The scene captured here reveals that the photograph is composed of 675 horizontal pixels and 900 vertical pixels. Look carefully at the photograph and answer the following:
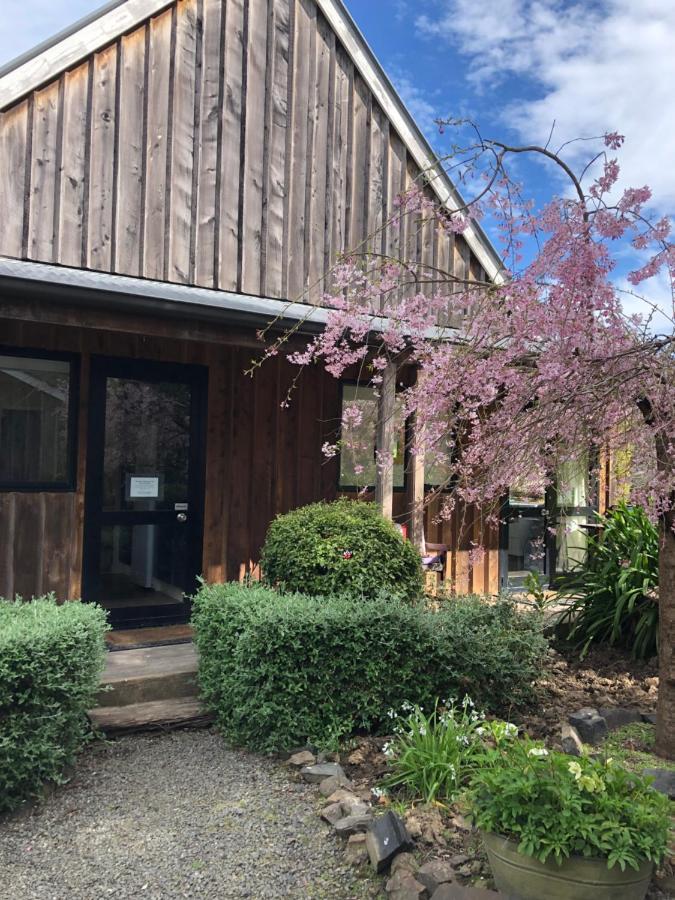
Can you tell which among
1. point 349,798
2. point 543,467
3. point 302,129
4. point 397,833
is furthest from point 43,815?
point 302,129

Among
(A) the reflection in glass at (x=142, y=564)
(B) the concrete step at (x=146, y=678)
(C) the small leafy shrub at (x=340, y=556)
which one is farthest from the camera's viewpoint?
(A) the reflection in glass at (x=142, y=564)

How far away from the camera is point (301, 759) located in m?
3.88

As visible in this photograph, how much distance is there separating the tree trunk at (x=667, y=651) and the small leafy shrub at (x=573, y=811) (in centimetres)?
134

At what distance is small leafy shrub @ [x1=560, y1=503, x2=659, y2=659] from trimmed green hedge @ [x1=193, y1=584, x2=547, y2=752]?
1.28 metres

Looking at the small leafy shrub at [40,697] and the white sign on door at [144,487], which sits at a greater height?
the white sign on door at [144,487]

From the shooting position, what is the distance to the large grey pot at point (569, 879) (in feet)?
7.68

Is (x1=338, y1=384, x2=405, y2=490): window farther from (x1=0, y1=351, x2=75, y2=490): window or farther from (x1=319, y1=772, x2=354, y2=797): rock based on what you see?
(x1=319, y1=772, x2=354, y2=797): rock

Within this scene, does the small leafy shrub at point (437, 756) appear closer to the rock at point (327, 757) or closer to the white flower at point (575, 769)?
the rock at point (327, 757)

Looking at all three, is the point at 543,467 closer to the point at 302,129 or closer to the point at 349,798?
the point at 349,798

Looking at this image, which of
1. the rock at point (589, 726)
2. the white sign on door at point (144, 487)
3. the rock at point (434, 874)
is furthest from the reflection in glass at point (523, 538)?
the rock at point (434, 874)

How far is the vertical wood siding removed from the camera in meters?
5.73

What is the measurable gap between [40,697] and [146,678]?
1228mm

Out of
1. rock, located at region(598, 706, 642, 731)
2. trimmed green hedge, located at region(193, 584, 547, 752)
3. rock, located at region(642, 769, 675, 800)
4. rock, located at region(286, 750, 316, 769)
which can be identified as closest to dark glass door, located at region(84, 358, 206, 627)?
trimmed green hedge, located at region(193, 584, 547, 752)

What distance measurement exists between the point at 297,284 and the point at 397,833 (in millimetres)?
5239
